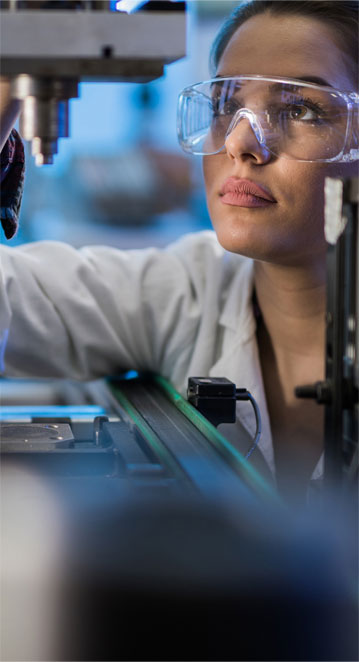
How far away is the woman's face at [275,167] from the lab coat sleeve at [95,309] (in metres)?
0.27

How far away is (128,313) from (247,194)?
0.39m

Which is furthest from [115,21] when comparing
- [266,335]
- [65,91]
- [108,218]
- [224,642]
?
[108,218]

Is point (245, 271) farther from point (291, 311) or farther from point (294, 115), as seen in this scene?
point (294, 115)

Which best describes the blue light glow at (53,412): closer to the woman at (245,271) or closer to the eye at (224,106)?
the woman at (245,271)

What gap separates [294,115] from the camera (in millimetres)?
1044

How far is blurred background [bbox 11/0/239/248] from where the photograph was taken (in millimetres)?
2828

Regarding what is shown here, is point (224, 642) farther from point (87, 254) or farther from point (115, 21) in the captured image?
point (87, 254)

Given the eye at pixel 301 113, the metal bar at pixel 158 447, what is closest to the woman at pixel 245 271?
the eye at pixel 301 113

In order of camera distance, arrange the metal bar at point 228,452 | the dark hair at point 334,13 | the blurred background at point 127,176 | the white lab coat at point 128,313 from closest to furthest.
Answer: the metal bar at point 228,452, the dark hair at point 334,13, the white lab coat at point 128,313, the blurred background at point 127,176

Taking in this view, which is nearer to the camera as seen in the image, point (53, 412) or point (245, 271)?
point (53, 412)

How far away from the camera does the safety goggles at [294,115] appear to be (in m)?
1.04

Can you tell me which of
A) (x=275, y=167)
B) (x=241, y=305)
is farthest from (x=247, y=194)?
(x=241, y=305)

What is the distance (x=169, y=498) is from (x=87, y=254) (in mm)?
880

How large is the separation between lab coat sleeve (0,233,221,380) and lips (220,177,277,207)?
1.03 ft
